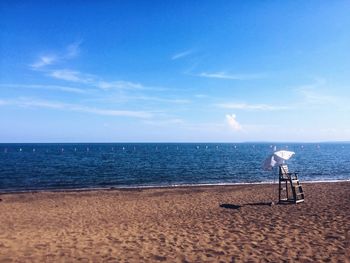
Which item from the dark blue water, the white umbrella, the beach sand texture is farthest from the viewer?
the dark blue water

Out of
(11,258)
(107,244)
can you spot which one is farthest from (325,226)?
(11,258)

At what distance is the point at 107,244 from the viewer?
9836 mm

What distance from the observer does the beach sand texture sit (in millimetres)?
8758

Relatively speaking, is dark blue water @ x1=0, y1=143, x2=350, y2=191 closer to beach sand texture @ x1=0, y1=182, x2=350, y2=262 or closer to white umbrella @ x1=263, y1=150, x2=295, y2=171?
white umbrella @ x1=263, y1=150, x2=295, y2=171

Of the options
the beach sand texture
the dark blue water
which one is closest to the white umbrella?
the beach sand texture

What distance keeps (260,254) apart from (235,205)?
7927 mm

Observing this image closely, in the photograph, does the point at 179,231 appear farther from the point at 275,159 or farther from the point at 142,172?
the point at 142,172

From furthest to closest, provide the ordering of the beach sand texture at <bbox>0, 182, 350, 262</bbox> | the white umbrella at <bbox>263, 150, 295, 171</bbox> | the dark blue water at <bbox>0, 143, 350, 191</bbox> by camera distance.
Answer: the dark blue water at <bbox>0, 143, 350, 191</bbox> → the white umbrella at <bbox>263, 150, 295, 171</bbox> → the beach sand texture at <bbox>0, 182, 350, 262</bbox>

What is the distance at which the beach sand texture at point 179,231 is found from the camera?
876cm

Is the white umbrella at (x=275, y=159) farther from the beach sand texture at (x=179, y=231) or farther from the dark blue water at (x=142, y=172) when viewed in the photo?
the dark blue water at (x=142, y=172)

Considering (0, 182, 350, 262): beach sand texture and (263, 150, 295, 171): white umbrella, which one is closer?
(0, 182, 350, 262): beach sand texture

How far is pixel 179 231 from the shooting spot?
11328mm

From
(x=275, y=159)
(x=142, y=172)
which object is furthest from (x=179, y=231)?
(x=142, y=172)

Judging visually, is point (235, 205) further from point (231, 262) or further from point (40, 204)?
point (40, 204)
